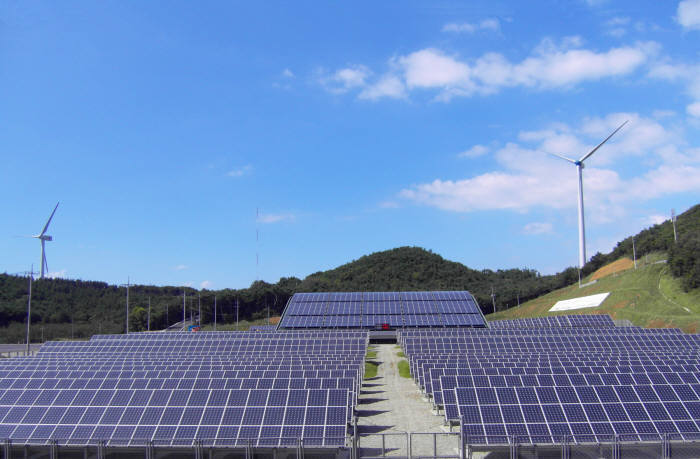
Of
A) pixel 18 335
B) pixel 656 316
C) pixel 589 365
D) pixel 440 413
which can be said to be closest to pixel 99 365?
pixel 440 413

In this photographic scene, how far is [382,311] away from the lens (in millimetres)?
73812

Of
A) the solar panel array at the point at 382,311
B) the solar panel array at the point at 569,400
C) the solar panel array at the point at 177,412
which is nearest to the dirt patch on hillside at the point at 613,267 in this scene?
the solar panel array at the point at 382,311

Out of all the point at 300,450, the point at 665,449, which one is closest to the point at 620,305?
the point at 665,449

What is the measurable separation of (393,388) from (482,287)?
378 ft

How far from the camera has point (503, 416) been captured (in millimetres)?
18547

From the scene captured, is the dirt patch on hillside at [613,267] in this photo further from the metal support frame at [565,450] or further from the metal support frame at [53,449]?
the metal support frame at [53,449]

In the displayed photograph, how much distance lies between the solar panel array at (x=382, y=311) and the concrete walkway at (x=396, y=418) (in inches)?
1134

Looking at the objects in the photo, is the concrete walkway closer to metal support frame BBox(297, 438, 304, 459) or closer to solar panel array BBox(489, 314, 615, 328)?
metal support frame BBox(297, 438, 304, 459)

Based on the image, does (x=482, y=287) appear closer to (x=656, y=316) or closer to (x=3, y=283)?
(x=656, y=316)

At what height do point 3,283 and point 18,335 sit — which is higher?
point 3,283

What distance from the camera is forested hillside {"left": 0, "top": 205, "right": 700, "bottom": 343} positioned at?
4109 inches

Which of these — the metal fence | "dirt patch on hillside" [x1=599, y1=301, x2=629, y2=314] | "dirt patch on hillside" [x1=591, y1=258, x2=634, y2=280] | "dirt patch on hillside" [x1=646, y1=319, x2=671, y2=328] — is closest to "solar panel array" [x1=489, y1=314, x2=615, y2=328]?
"dirt patch on hillside" [x1=646, y1=319, x2=671, y2=328]

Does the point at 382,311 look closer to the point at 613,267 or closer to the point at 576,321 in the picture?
the point at 576,321

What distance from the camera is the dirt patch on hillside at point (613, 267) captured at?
356 ft
